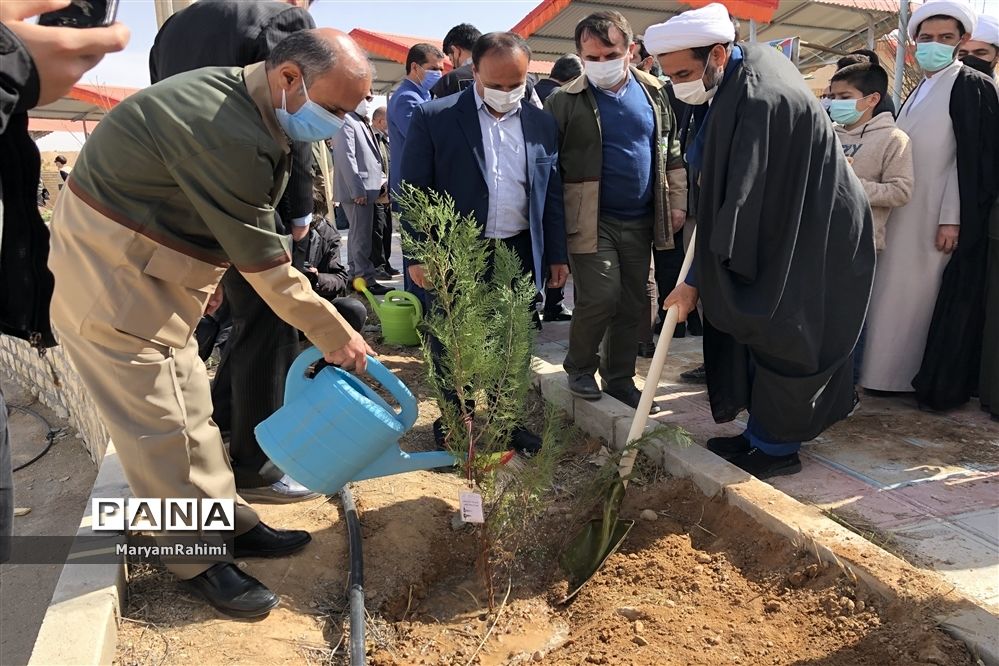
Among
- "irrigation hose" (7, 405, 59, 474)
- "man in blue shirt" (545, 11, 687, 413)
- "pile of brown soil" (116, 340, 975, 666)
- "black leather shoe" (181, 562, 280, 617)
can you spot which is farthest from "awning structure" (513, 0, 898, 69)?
"black leather shoe" (181, 562, 280, 617)

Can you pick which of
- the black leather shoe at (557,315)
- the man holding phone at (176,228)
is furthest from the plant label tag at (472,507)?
the black leather shoe at (557,315)

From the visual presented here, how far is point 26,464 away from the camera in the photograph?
467cm

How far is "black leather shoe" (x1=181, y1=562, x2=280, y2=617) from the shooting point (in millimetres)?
2402

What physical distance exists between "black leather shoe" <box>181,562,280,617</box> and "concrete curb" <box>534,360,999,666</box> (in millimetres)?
1776

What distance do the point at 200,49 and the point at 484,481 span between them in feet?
6.77

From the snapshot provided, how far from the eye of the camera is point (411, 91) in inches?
240

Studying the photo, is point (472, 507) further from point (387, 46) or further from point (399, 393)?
point (387, 46)

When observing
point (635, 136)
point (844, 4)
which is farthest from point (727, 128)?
point (844, 4)

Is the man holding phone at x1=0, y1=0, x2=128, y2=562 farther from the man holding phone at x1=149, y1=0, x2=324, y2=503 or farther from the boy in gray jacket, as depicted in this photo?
the boy in gray jacket

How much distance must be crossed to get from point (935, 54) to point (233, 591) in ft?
13.9

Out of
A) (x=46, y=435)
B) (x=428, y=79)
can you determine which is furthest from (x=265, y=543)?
(x=428, y=79)

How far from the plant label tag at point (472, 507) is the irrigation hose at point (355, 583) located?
0.43 metres

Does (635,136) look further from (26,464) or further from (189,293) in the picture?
(26,464)

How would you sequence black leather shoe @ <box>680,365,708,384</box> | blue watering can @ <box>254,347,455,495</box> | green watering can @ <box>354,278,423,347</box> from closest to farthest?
blue watering can @ <box>254,347,455,495</box>, black leather shoe @ <box>680,365,708,384</box>, green watering can @ <box>354,278,423,347</box>
